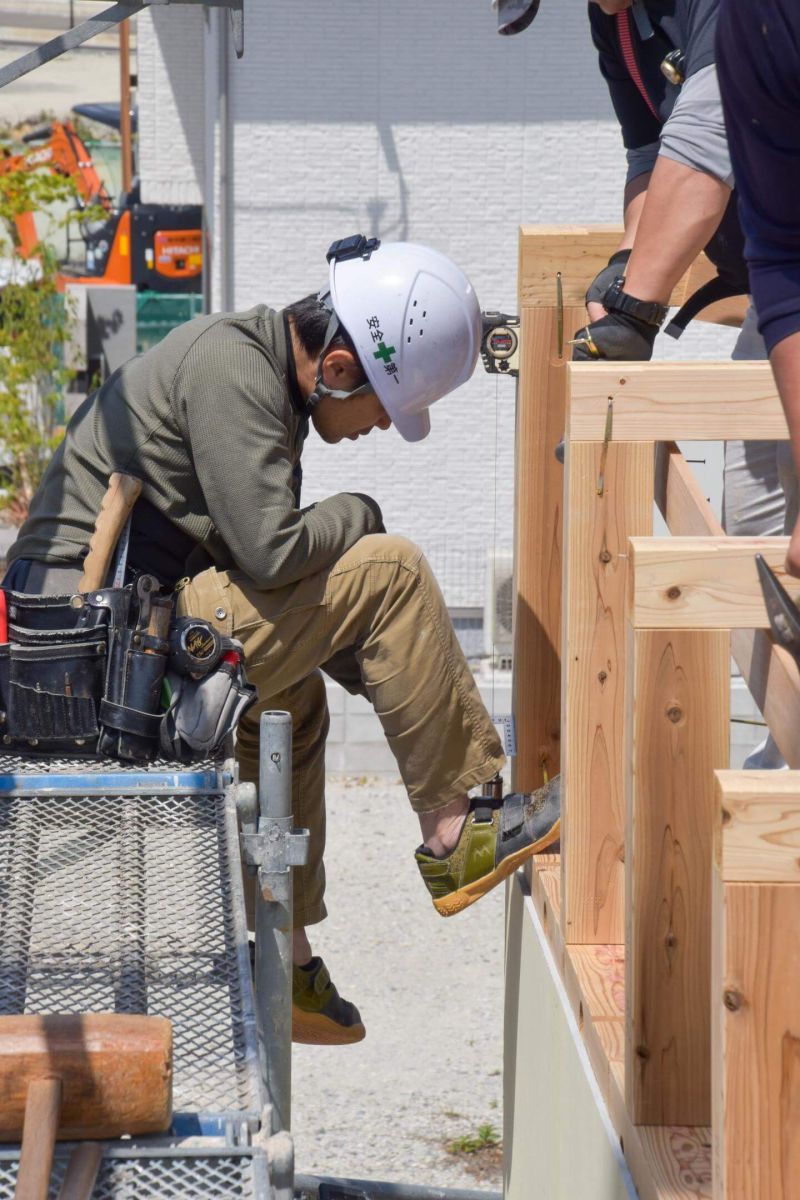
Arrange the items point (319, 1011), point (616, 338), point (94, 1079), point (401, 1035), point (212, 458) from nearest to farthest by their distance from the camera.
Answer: point (94, 1079) < point (616, 338) < point (212, 458) < point (319, 1011) < point (401, 1035)

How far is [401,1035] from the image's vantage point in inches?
215

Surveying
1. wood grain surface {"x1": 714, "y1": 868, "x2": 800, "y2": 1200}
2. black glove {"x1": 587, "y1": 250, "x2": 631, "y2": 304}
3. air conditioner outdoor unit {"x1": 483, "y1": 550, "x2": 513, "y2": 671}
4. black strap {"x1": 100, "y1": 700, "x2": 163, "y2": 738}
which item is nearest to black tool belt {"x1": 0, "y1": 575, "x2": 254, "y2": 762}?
black strap {"x1": 100, "y1": 700, "x2": 163, "y2": 738}

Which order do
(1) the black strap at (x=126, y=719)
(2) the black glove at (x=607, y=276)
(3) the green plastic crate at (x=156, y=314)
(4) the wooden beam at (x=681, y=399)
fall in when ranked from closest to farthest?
(4) the wooden beam at (x=681, y=399) < (1) the black strap at (x=126, y=719) < (2) the black glove at (x=607, y=276) < (3) the green plastic crate at (x=156, y=314)

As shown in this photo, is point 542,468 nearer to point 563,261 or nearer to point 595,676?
point 563,261

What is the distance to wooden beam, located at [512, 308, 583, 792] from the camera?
355 centimetres

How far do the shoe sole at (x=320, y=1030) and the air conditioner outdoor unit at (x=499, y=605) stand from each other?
13.8ft

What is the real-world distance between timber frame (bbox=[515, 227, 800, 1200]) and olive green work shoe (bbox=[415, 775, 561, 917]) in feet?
0.37

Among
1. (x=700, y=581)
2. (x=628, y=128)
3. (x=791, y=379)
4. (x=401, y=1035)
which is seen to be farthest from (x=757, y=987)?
(x=401, y=1035)

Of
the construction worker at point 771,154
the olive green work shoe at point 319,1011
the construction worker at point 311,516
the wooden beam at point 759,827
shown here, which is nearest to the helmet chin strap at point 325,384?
the construction worker at point 311,516

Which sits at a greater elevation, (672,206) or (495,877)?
(672,206)

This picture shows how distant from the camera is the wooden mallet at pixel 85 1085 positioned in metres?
1.91

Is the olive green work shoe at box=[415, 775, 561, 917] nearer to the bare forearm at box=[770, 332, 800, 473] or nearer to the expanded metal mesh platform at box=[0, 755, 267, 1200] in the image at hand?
the expanded metal mesh platform at box=[0, 755, 267, 1200]

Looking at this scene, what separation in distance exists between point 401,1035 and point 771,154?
4211mm

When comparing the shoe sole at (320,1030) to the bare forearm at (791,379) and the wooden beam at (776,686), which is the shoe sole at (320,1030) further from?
the bare forearm at (791,379)
